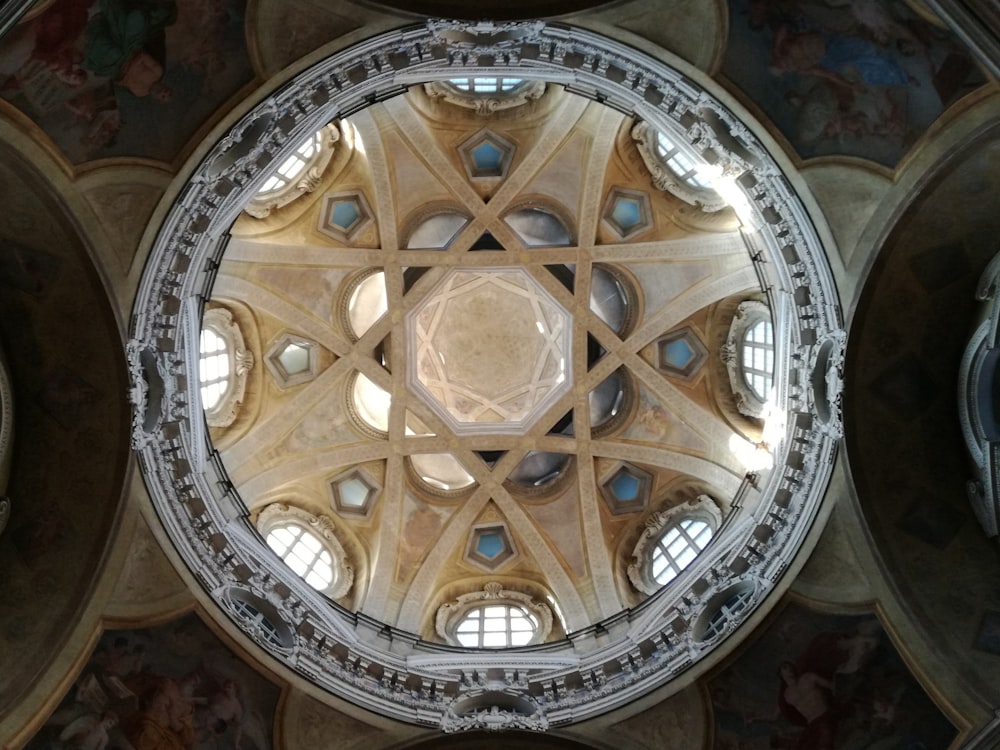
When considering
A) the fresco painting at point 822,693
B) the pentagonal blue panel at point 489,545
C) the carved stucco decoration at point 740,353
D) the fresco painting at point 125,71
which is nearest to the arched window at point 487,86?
the carved stucco decoration at point 740,353

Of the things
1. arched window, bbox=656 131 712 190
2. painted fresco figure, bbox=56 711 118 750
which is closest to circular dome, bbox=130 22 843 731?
arched window, bbox=656 131 712 190

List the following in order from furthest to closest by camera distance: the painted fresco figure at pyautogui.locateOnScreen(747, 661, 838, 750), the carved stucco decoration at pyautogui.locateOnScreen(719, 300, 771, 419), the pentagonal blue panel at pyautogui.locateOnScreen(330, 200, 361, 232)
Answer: the pentagonal blue panel at pyautogui.locateOnScreen(330, 200, 361, 232)
the carved stucco decoration at pyautogui.locateOnScreen(719, 300, 771, 419)
the painted fresco figure at pyautogui.locateOnScreen(747, 661, 838, 750)

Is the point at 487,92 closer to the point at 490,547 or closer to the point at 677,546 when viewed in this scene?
the point at 490,547

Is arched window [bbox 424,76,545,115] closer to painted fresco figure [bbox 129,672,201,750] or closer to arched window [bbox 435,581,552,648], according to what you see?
arched window [bbox 435,581,552,648]

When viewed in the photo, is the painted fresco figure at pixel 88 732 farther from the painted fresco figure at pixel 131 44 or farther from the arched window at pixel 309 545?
the painted fresco figure at pixel 131 44

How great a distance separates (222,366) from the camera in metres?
22.2

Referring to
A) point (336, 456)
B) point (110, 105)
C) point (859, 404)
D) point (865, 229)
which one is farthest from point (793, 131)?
point (336, 456)

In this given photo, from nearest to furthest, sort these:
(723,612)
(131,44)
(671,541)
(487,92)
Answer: (131,44) < (723,612) < (487,92) < (671,541)

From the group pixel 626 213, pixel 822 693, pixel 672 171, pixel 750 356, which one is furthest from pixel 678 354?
pixel 822 693

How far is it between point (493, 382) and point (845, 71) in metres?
14.3

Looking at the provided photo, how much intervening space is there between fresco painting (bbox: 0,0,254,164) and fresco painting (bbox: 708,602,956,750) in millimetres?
12075

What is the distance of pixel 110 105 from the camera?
15.0 metres

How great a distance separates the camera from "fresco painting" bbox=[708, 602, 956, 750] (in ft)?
54.0

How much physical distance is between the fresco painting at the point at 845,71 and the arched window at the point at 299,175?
9.85 meters
